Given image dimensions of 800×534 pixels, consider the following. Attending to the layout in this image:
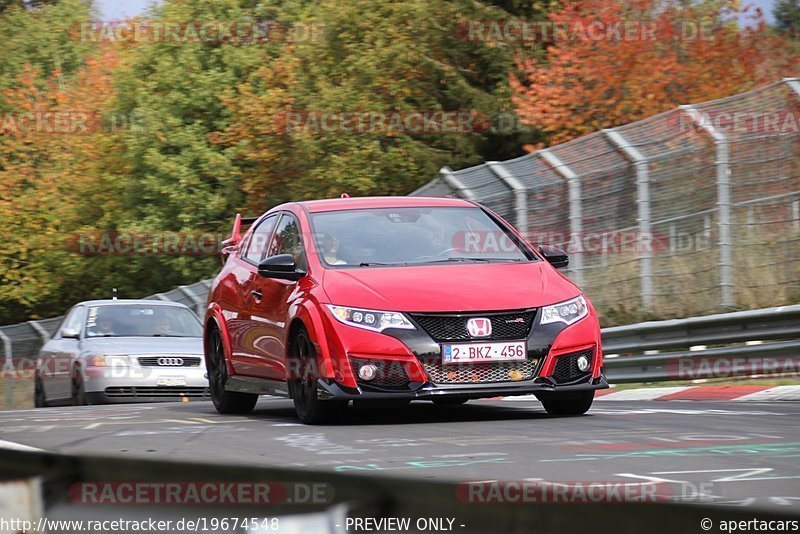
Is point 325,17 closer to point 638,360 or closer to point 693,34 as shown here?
point 693,34

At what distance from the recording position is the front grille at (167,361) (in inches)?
628

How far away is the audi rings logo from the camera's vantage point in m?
16.0

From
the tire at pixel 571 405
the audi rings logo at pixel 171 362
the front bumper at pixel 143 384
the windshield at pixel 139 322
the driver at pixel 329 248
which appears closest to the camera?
the tire at pixel 571 405

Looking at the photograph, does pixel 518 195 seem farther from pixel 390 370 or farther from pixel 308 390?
pixel 390 370

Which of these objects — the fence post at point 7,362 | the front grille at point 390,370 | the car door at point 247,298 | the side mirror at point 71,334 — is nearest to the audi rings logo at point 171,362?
the side mirror at point 71,334

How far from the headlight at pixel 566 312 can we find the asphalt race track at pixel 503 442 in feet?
2.07

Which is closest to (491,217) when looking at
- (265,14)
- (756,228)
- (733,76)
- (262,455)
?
(262,455)

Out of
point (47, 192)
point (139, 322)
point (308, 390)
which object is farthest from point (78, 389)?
point (47, 192)

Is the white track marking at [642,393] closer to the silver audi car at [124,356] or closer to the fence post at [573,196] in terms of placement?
the fence post at [573,196]

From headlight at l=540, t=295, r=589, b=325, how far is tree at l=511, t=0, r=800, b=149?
23.6 metres

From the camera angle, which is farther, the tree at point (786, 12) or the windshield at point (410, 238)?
the tree at point (786, 12)

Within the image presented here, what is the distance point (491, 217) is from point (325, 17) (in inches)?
1311

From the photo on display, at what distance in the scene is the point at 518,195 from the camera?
1688 centimetres

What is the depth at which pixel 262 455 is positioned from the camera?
693cm
